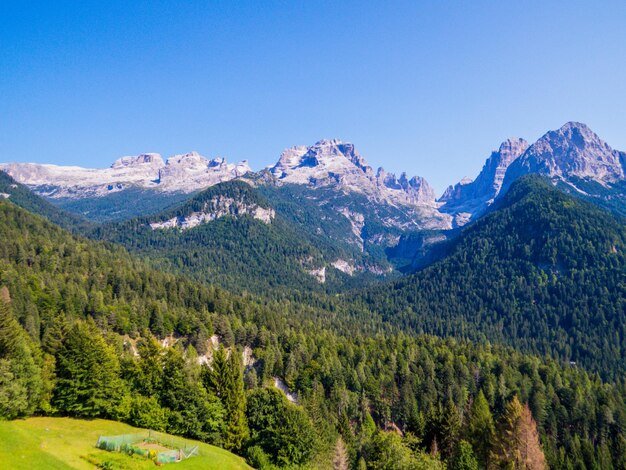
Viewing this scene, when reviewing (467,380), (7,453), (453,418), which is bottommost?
(467,380)

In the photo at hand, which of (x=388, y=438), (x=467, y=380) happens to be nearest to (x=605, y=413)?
(x=467, y=380)

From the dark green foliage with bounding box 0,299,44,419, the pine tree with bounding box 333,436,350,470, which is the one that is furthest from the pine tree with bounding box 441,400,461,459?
the dark green foliage with bounding box 0,299,44,419

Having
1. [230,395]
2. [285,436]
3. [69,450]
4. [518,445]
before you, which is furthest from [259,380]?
[69,450]

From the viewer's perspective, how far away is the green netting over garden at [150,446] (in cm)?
4566

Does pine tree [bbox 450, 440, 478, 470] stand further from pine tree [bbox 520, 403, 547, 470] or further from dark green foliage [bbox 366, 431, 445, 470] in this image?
pine tree [bbox 520, 403, 547, 470]

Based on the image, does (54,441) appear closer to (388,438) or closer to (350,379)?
(388,438)

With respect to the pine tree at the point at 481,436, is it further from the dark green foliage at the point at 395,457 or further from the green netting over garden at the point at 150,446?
the green netting over garden at the point at 150,446

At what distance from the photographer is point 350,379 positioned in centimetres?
11944

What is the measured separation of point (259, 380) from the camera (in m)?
118

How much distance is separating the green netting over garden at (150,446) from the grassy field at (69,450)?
1089 millimetres

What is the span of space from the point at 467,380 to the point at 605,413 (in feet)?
112

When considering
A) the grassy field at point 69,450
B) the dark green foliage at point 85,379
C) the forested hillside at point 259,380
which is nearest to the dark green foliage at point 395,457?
the forested hillside at point 259,380

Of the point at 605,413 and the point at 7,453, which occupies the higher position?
the point at 7,453

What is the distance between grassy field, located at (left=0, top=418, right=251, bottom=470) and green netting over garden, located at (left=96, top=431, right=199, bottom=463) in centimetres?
109
